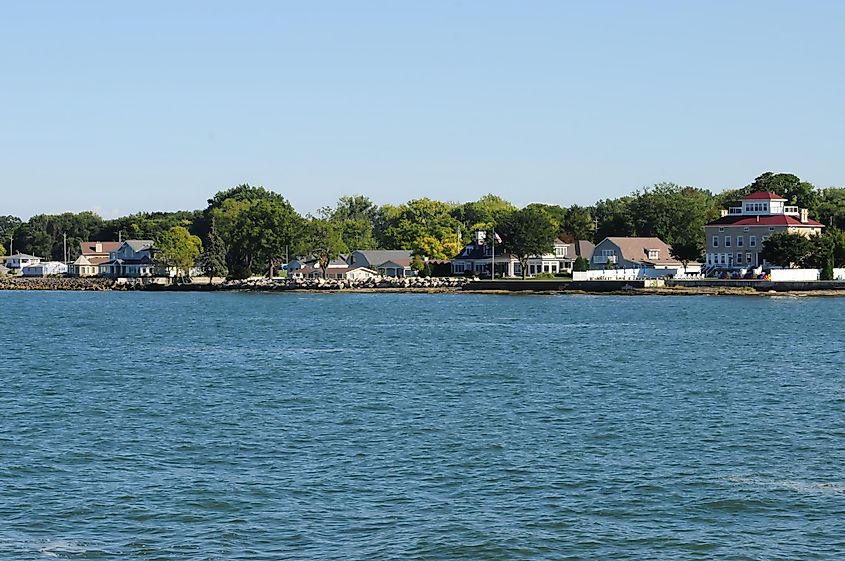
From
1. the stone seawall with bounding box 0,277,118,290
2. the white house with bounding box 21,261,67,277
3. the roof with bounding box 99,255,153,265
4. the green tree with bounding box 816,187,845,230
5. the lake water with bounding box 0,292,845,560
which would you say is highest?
the green tree with bounding box 816,187,845,230

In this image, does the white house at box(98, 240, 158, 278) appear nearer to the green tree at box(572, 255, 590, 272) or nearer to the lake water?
the green tree at box(572, 255, 590, 272)

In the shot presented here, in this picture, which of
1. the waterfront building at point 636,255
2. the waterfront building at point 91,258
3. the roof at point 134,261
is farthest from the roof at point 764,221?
the waterfront building at point 91,258

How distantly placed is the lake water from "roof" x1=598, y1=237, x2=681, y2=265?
81595 mm

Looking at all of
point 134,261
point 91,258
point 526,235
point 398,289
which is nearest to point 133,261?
point 134,261

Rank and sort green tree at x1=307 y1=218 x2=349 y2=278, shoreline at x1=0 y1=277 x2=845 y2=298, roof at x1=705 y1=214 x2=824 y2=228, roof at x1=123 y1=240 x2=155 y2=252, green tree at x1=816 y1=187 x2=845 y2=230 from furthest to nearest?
roof at x1=123 y1=240 x2=155 y2=252 → green tree at x1=307 y1=218 x2=349 y2=278 → green tree at x1=816 y1=187 x2=845 y2=230 → roof at x1=705 y1=214 x2=824 y2=228 → shoreline at x1=0 y1=277 x2=845 y2=298

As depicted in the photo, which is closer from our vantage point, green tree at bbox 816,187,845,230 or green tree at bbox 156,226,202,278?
green tree at bbox 816,187,845,230

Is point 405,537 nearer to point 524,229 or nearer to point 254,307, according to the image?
point 254,307

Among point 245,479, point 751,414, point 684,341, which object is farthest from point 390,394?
point 684,341

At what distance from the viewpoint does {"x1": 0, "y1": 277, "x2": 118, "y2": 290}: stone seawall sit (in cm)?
15425

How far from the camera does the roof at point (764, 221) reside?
123m

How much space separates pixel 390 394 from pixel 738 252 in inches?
3770

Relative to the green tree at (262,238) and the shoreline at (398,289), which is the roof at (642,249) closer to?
the shoreline at (398,289)

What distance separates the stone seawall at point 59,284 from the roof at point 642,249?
193 feet

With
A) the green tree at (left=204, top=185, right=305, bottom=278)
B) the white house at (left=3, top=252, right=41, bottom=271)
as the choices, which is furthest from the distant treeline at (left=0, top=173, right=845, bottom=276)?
the white house at (left=3, top=252, right=41, bottom=271)
